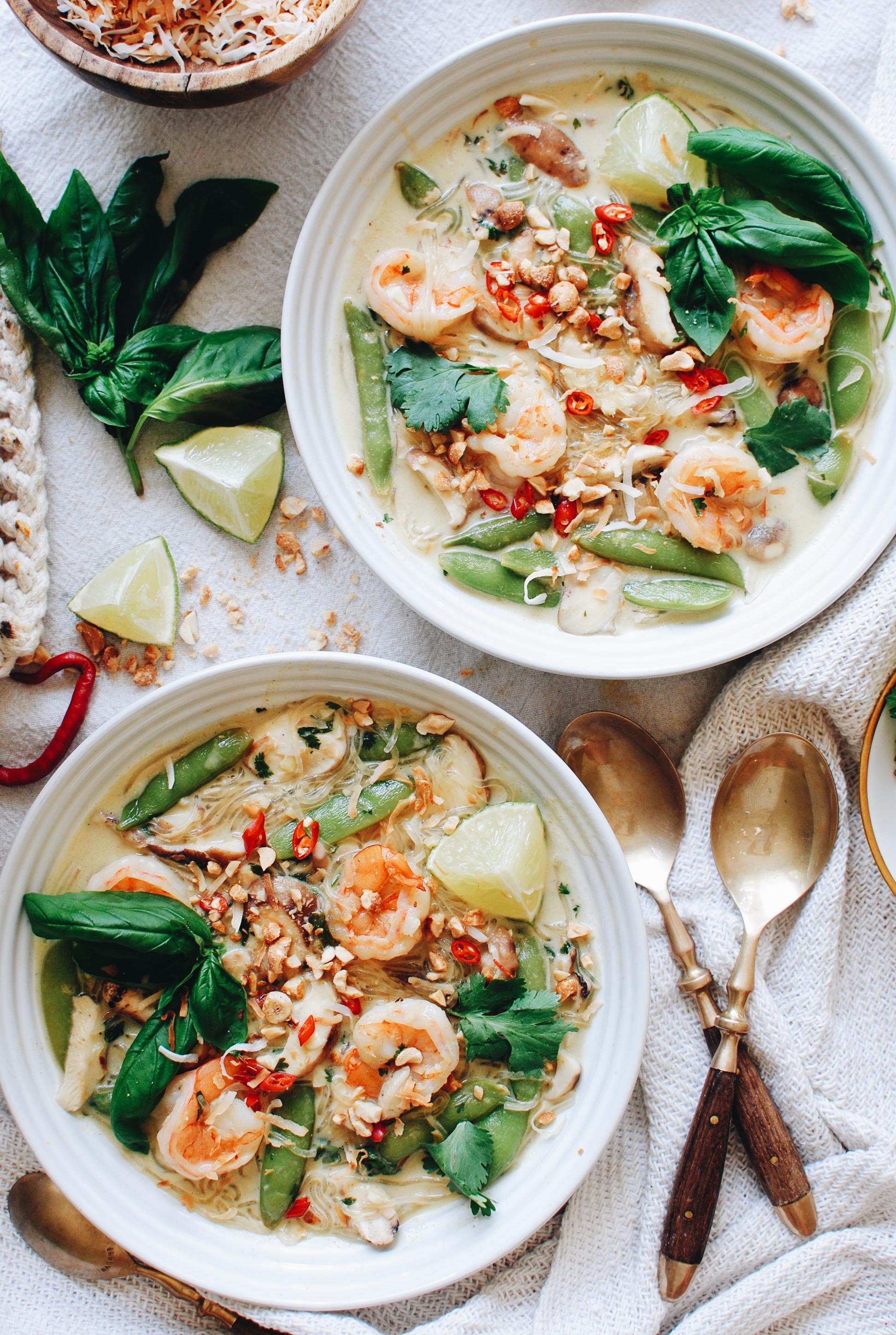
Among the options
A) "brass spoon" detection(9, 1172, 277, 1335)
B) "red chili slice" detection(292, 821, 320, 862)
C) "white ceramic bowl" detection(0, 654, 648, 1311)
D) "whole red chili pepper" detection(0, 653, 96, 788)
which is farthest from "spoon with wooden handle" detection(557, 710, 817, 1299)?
"brass spoon" detection(9, 1172, 277, 1335)

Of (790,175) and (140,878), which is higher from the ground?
(790,175)

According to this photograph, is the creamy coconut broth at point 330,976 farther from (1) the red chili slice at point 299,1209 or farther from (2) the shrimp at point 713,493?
(2) the shrimp at point 713,493

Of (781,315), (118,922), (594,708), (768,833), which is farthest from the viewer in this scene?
(594,708)

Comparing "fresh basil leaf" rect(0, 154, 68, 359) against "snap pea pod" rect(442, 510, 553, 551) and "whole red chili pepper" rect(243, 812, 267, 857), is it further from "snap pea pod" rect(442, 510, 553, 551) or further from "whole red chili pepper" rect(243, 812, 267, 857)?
"whole red chili pepper" rect(243, 812, 267, 857)

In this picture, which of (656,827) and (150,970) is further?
(656,827)

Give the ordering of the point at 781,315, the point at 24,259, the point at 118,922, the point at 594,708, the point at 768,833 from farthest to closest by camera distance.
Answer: the point at 594,708, the point at 768,833, the point at 24,259, the point at 781,315, the point at 118,922

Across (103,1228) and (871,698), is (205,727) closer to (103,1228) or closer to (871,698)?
(103,1228)

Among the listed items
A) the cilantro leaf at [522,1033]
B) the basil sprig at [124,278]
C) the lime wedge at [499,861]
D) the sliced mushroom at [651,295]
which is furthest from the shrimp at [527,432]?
the cilantro leaf at [522,1033]

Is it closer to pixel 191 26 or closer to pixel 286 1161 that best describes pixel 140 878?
pixel 286 1161

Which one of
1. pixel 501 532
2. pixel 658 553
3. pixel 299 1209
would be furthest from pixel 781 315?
pixel 299 1209
